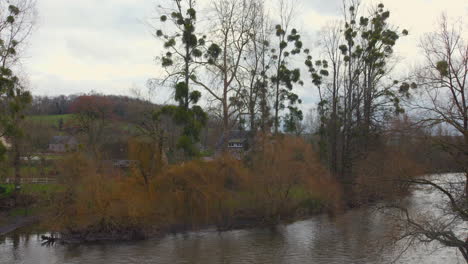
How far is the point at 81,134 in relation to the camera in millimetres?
42688

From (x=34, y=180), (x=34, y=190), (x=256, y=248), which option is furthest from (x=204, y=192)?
(x=34, y=180)

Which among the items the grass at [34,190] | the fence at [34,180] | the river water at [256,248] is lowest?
the river water at [256,248]

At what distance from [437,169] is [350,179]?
52.9 ft

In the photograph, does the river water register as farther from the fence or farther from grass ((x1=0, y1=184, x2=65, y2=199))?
the fence

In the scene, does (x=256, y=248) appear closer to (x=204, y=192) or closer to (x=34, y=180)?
(x=204, y=192)

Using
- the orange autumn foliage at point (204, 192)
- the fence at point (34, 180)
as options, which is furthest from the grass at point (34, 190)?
the orange autumn foliage at point (204, 192)

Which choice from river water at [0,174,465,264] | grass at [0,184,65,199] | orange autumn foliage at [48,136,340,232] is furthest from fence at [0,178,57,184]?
orange autumn foliage at [48,136,340,232]

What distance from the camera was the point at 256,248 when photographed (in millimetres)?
19219

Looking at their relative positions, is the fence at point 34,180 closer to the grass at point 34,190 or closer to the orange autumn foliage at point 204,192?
the grass at point 34,190

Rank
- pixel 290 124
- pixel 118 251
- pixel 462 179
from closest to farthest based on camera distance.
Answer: pixel 462 179 < pixel 118 251 < pixel 290 124

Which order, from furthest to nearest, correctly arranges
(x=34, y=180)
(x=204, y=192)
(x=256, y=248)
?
(x=34, y=180) → (x=204, y=192) → (x=256, y=248)

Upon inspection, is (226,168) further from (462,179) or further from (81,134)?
(81,134)

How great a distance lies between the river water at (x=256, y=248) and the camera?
56.0ft

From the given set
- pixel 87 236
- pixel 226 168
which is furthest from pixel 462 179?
pixel 87 236
